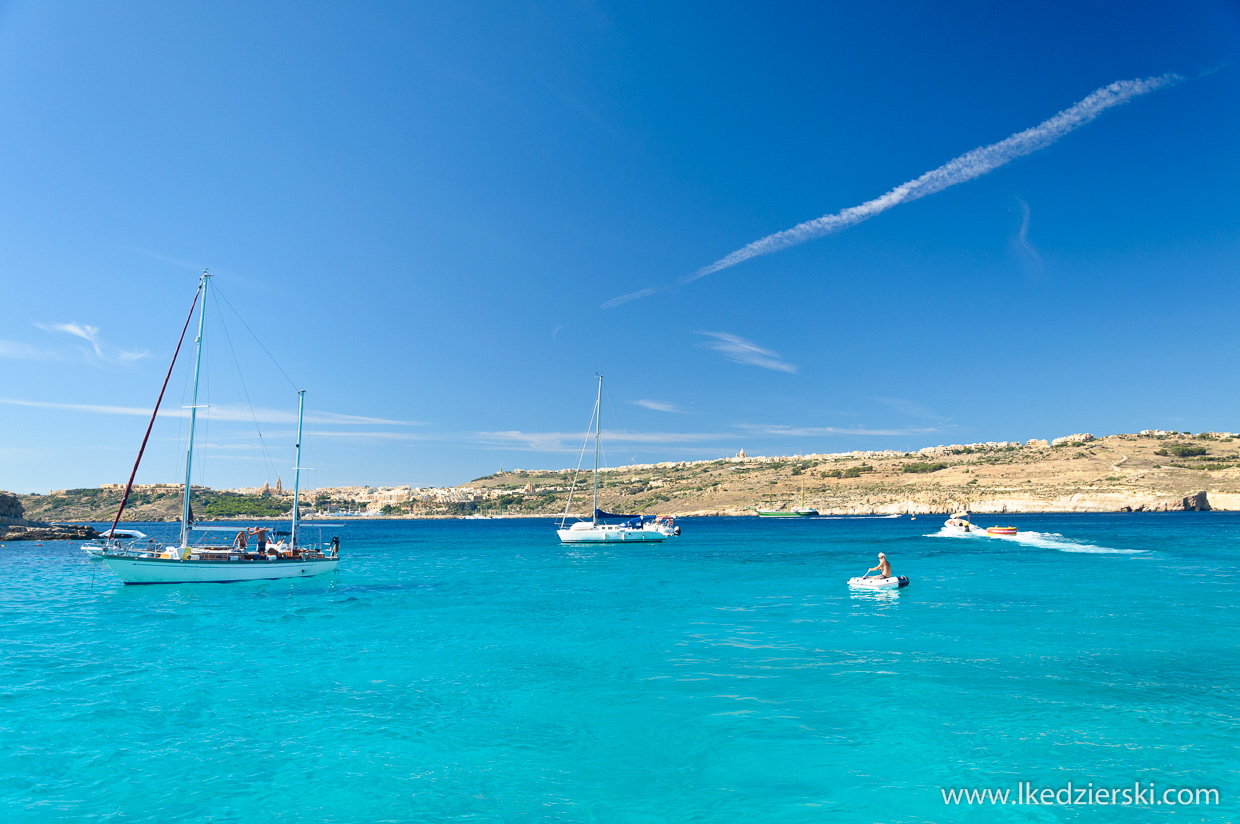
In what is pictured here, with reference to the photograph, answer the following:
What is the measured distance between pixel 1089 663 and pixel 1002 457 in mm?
156221

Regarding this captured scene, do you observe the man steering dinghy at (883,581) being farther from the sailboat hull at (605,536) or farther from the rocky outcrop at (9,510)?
the rocky outcrop at (9,510)

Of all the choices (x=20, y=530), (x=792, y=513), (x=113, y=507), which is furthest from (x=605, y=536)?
(x=113, y=507)

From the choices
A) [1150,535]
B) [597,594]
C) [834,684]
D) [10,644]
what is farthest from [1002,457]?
[10,644]

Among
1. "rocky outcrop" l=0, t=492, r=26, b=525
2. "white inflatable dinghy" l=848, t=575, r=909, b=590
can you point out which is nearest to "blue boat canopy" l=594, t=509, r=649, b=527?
"white inflatable dinghy" l=848, t=575, r=909, b=590

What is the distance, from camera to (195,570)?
1258 inches

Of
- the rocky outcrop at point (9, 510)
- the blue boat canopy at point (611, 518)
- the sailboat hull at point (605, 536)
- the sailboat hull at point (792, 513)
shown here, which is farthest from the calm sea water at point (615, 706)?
the sailboat hull at point (792, 513)

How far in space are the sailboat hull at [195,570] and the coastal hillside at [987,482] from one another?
→ 120508 mm

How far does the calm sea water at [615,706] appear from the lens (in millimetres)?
→ 9195

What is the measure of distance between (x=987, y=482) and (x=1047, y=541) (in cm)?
7314

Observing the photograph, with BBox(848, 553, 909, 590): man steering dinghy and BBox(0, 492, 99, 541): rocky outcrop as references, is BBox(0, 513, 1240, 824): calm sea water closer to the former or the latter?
BBox(848, 553, 909, 590): man steering dinghy

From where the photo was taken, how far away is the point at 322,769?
10.2 m

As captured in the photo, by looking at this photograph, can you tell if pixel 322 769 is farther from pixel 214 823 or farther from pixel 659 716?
pixel 659 716

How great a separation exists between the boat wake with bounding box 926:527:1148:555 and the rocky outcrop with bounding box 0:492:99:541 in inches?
4336

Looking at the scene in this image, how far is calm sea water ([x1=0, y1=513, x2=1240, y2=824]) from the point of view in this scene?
920 centimetres
